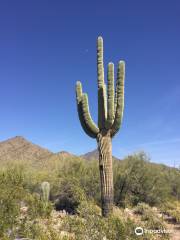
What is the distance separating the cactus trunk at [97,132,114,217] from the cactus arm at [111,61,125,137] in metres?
0.43

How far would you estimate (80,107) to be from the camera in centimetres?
1195

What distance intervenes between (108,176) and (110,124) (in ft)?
6.36

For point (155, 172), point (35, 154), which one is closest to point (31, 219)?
point (155, 172)

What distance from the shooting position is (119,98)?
1150 cm

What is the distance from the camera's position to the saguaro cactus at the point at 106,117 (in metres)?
11.1

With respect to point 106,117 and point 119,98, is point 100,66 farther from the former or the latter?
point 106,117

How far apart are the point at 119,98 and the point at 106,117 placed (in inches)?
34.9

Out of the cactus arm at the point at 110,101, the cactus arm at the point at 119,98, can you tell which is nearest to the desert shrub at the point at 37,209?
the cactus arm at the point at 110,101

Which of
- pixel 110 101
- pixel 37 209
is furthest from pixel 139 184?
pixel 37 209

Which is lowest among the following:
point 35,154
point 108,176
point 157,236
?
point 157,236

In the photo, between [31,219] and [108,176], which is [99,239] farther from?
[108,176]

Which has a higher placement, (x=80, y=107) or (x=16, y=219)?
(x=80, y=107)

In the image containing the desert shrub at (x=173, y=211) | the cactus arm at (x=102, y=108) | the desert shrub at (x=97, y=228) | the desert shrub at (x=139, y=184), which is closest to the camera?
the desert shrub at (x=97, y=228)

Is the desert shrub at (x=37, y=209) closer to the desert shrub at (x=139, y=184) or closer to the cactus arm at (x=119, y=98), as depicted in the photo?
the cactus arm at (x=119, y=98)
